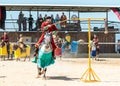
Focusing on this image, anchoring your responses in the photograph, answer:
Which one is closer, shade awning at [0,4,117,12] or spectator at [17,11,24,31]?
spectator at [17,11,24,31]

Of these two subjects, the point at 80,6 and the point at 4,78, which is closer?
the point at 4,78

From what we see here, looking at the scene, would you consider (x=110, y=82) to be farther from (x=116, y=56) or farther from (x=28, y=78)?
(x=116, y=56)

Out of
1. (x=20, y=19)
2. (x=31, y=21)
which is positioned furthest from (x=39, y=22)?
(x=20, y=19)

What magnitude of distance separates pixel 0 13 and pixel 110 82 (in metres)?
20.1

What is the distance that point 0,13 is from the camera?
33.3 m

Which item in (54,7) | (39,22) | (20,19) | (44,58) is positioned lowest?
(44,58)

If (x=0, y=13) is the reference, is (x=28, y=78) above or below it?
below

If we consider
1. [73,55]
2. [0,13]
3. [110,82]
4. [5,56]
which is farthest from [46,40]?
[0,13]

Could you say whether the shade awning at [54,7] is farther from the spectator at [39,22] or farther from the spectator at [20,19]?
the spectator at [39,22]

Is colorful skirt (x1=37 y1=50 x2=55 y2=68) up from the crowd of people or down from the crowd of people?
down

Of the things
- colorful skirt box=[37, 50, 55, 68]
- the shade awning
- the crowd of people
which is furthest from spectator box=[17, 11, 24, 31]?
colorful skirt box=[37, 50, 55, 68]

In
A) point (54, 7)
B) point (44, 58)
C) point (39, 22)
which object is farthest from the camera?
point (54, 7)

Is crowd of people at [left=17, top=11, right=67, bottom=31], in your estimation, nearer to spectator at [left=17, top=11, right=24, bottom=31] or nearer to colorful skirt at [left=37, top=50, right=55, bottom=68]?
spectator at [left=17, top=11, right=24, bottom=31]

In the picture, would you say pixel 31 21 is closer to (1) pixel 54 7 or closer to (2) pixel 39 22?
(2) pixel 39 22
